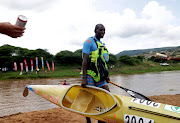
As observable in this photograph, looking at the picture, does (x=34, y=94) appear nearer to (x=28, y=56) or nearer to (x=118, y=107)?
(x=118, y=107)

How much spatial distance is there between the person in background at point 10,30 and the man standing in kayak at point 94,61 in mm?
1411

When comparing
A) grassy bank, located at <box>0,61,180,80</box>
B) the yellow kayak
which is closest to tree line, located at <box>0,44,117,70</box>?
grassy bank, located at <box>0,61,180,80</box>

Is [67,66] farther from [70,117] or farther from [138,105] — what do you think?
[138,105]

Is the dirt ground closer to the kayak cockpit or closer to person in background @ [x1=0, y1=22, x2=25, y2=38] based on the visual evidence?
the kayak cockpit

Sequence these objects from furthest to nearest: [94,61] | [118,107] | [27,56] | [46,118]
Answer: [27,56]
[46,118]
[94,61]
[118,107]

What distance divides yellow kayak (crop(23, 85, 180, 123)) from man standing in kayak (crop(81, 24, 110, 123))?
181 mm

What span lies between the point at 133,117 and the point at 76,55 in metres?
34.2

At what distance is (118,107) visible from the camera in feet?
8.68

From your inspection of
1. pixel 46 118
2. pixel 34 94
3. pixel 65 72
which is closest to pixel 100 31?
pixel 46 118

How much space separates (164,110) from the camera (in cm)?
234

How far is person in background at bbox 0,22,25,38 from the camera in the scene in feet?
5.27

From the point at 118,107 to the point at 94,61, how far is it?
3.16 feet

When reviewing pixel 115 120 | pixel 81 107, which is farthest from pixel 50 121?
pixel 115 120

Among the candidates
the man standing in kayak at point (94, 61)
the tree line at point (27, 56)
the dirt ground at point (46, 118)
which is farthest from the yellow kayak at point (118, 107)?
the tree line at point (27, 56)
